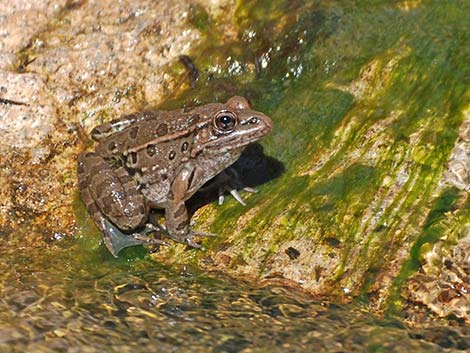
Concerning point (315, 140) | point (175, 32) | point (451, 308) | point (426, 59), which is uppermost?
point (175, 32)

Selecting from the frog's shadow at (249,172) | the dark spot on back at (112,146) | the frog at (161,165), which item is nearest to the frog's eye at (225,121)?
the frog at (161,165)

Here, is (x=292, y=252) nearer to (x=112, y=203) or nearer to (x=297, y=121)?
(x=297, y=121)

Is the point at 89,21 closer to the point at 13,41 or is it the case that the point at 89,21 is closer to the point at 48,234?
the point at 13,41

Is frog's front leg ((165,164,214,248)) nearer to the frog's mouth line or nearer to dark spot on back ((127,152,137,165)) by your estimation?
the frog's mouth line

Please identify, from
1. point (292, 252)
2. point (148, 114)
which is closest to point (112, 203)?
point (148, 114)

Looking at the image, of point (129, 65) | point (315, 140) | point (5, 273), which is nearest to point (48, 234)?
point (5, 273)

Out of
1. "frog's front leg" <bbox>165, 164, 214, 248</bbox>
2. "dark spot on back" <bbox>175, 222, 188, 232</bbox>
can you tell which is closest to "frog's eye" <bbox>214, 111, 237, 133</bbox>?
"frog's front leg" <bbox>165, 164, 214, 248</bbox>

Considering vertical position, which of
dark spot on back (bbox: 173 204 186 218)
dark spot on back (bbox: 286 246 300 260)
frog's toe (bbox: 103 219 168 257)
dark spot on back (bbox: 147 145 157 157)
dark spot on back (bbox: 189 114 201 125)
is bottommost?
dark spot on back (bbox: 286 246 300 260)
